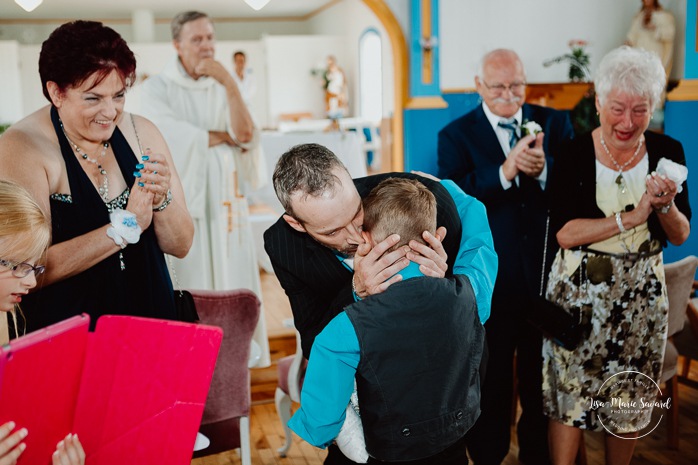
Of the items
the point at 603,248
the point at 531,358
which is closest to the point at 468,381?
the point at 603,248

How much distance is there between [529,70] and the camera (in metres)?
5.51

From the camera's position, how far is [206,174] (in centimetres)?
395

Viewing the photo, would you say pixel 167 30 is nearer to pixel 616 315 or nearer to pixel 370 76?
pixel 370 76

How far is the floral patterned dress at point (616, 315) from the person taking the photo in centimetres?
254

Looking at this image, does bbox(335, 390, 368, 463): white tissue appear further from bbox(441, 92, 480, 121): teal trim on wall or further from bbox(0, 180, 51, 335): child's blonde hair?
bbox(441, 92, 480, 121): teal trim on wall

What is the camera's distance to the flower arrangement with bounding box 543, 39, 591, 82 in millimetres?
5367

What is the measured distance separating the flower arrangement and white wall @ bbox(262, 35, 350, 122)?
10.8 meters

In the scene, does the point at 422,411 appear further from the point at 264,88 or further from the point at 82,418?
the point at 264,88

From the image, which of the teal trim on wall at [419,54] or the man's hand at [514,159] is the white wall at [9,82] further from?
the man's hand at [514,159]

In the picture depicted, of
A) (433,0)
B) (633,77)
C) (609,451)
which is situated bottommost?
(609,451)

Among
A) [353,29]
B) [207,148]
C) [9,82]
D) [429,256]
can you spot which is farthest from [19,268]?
[9,82]

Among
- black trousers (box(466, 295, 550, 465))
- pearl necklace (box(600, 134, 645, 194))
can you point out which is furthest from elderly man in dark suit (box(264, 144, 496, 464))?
black trousers (box(466, 295, 550, 465))

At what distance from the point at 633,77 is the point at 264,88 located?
50.1 feet

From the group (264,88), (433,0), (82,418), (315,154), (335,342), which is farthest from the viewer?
(264,88)
